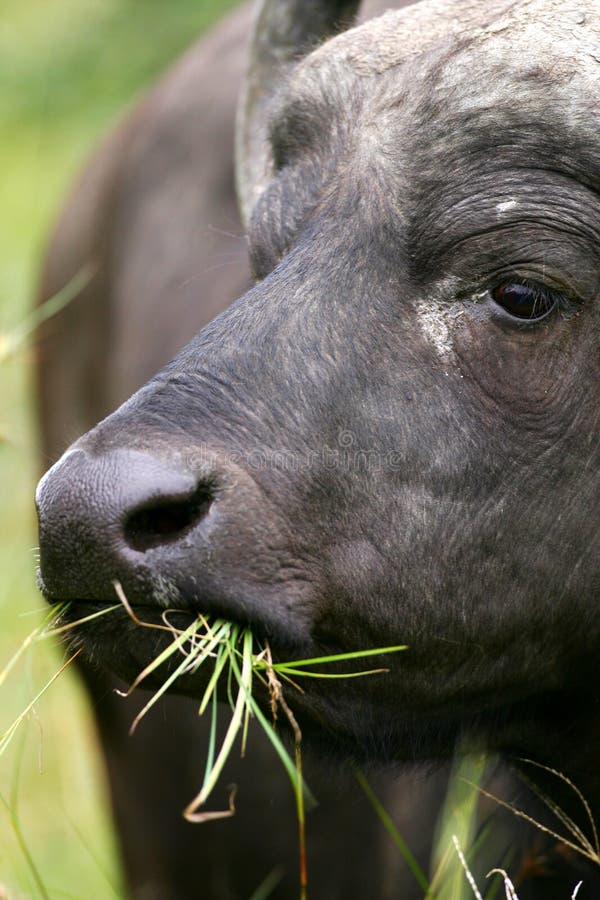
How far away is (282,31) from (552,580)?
242cm

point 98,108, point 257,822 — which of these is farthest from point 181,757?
point 98,108

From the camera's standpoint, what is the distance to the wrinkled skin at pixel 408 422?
3.20 m

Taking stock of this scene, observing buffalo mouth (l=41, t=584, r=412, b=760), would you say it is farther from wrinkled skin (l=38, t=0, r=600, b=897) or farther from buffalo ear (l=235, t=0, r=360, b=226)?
buffalo ear (l=235, t=0, r=360, b=226)

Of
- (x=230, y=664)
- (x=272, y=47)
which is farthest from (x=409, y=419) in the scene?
(x=272, y=47)

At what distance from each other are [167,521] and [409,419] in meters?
0.64

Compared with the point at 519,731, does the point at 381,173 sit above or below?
above

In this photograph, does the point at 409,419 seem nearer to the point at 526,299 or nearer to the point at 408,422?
the point at 408,422

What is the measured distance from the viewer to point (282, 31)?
496 centimetres

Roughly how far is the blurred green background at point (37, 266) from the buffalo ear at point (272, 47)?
3.70 feet

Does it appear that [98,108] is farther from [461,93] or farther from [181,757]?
[461,93]

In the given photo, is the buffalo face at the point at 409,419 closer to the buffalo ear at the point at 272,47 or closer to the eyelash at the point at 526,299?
the eyelash at the point at 526,299

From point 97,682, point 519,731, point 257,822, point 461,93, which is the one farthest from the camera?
point 97,682

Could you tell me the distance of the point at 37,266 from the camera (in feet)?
29.1

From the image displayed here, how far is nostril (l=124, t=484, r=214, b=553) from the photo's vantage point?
312cm
